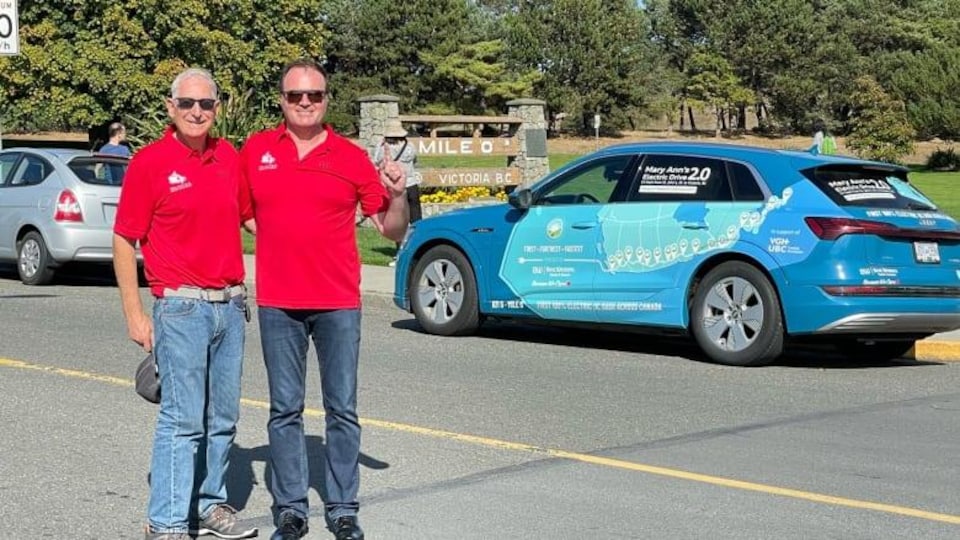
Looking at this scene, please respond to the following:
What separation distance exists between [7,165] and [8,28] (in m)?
2.62

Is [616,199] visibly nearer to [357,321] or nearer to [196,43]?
[357,321]

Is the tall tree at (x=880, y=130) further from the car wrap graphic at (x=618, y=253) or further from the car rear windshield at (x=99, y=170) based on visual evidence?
the car wrap graphic at (x=618, y=253)

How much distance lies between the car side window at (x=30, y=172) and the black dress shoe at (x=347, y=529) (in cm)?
1231

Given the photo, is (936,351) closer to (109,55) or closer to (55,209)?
(55,209)

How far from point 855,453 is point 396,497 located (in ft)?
8.78

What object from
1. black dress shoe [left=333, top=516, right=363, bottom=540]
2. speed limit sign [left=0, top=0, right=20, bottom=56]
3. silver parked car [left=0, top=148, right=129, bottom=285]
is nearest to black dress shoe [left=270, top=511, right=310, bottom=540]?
black dress shoe [left=333, top=516, right=363, bottom=540]

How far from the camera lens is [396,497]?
668cm

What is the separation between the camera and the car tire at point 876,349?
11828 mm

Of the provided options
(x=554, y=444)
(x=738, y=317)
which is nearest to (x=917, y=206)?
(x=738, y=317)

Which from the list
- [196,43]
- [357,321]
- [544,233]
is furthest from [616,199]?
[196,43]

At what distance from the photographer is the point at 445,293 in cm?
1262

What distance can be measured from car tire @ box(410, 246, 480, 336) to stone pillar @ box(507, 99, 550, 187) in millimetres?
11010

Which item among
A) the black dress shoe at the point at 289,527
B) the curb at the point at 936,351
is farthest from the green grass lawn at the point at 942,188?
the black dress shoe at the point at 289,527

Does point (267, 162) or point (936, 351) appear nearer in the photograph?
point (267, 162)
